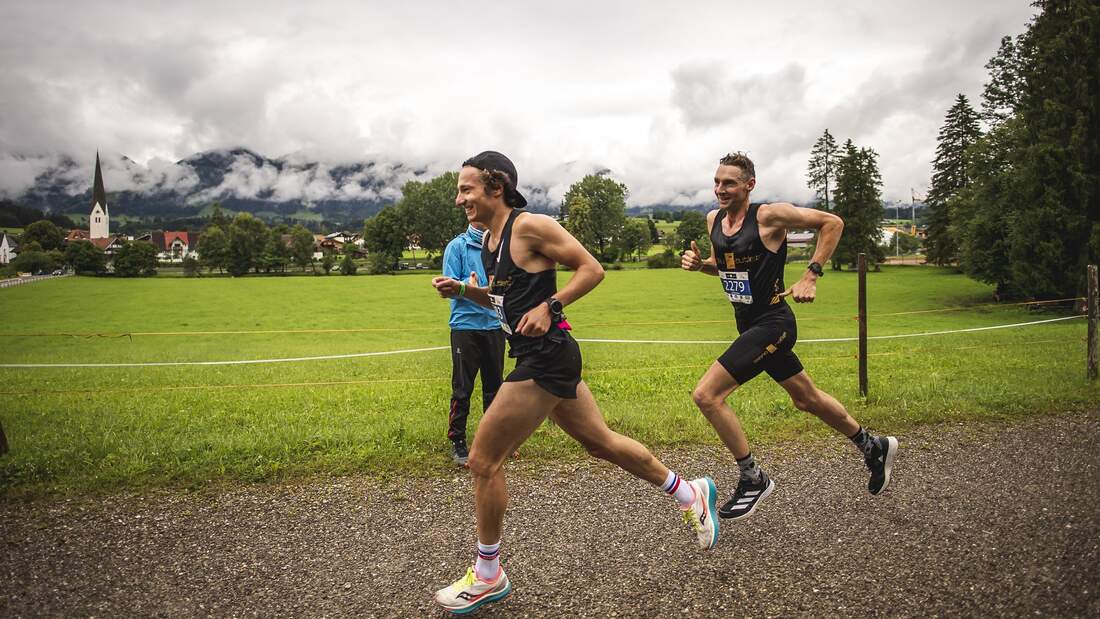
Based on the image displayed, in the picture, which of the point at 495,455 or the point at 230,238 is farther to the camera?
the point at 230,238

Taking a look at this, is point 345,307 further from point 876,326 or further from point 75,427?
point 75,427

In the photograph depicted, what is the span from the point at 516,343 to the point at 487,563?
125cm

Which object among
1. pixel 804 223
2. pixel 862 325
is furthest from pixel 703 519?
pixel 862 325

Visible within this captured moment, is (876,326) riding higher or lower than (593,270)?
lower

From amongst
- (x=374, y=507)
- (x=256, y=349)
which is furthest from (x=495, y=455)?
(x=256, y=349)

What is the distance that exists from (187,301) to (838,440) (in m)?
52.3

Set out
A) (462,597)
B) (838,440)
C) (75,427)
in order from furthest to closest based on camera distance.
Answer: (75,427) → (838,440) → (462,597)

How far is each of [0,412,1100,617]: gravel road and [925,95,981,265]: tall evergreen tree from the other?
239ft

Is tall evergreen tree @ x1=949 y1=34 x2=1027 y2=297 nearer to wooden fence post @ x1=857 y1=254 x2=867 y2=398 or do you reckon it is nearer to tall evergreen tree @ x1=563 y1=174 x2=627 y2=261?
wooden fence post @ x1=857 y1=254 x2=867 y2=398

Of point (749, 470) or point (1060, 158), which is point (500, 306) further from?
point (1060, 158)

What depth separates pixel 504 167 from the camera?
3.77m

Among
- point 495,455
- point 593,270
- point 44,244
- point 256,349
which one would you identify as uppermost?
point 44,244

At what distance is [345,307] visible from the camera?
1747 inches

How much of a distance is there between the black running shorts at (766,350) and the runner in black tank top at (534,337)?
1.63 meters
